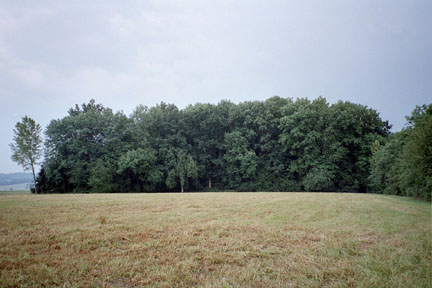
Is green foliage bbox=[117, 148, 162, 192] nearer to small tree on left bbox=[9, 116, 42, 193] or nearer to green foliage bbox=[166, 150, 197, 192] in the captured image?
green foliage bbox=[166, 150, 197, 192]

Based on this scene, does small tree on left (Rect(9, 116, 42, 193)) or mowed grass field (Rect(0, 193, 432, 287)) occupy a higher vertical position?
small tree on left (Rect(9, 116, 42, 193))

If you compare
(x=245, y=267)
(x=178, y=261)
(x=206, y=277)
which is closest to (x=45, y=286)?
(x=178, y=261)

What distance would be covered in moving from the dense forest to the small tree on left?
1.51m

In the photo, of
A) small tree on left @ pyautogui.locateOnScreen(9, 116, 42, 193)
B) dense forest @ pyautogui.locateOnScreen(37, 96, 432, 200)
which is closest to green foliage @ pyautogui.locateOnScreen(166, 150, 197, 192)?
dense forest @ pyautogui.locateOnScreen(37, 96, 432, 200)

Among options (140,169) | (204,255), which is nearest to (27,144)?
(140,169)

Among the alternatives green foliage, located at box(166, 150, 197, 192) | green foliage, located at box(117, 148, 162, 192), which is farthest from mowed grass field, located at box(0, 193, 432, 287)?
green foliage, located at box(166, 150, 197, 192)

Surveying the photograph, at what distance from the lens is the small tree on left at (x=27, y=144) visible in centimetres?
3155

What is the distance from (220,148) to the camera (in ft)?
130

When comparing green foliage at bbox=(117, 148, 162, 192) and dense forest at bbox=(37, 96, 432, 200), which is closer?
green foliage at bbox=(117, 148, 162, 192)

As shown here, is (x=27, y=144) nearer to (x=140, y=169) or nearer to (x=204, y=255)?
(x=140, y=169)

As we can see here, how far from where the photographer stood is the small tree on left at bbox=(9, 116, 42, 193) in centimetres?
3155

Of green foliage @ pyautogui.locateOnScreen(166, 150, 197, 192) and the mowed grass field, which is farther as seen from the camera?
green foliage @ pyautogui.locateOnScreen(166, 150, 197, 192)

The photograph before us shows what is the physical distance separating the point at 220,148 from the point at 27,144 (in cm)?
2977

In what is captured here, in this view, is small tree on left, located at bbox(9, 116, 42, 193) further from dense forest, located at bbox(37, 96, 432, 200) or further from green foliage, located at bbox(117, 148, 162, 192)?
green foliage, located at bbox(117, 148, 162, 192)
